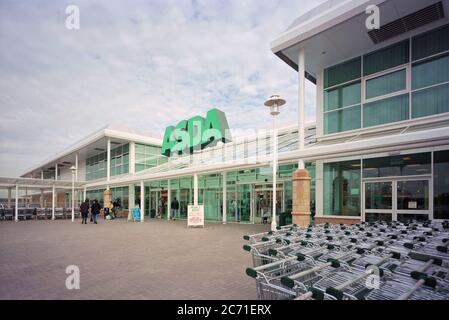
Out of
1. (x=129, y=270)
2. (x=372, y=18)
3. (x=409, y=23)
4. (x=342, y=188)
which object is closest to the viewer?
(x=129, y=270)

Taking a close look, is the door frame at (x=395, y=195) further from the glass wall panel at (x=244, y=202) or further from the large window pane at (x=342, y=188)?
the glass wall panel at (x=244, y=202)

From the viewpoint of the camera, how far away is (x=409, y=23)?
10586mm

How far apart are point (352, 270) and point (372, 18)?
10.7 meters

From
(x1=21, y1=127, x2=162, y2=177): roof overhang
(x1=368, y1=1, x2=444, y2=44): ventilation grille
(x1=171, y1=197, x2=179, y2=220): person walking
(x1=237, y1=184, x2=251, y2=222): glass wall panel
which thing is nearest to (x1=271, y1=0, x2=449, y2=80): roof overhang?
(x1=368, y1=1, x2=444, y2=44): ventilation grille

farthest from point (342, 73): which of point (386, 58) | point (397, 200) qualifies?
point (397, 200)

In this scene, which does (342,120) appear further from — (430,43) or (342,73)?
(430,43)

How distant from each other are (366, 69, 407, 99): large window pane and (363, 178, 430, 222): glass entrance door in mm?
3807

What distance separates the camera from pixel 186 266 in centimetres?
648

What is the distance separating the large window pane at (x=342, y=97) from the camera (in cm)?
1269

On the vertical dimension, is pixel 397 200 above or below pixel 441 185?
below

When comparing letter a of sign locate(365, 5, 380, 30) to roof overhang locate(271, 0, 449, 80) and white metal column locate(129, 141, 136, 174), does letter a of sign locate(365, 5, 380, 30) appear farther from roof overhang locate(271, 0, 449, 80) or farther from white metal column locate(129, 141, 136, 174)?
white metal column locate(129, 141, 136, 174)

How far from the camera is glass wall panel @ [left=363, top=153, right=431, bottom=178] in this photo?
10.3 metres

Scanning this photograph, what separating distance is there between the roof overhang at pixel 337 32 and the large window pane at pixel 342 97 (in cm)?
142

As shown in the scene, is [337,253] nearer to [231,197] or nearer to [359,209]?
[359,209]
